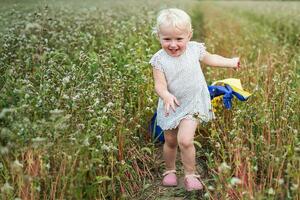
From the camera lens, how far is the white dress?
→ 4598mm

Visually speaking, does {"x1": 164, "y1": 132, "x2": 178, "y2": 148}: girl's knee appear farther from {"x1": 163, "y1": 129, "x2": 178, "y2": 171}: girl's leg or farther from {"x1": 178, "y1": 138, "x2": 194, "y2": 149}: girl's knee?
{"x1": 178, "y1": 138, "x2": 194, "y2": 149}: girl's knee

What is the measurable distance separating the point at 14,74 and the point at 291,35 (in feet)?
24.9

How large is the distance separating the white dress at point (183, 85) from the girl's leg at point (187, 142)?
7 centimetres

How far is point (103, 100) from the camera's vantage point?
183 inches

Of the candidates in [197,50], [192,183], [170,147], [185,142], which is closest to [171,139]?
[170,147]

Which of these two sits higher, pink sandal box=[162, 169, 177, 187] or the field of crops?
the field of crops

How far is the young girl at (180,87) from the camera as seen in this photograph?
14.4ft

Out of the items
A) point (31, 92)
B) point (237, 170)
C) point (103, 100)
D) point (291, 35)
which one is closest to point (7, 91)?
point (31, 92)

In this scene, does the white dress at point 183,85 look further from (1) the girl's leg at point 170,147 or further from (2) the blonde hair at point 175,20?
(2) the blonde hair at point 175,20

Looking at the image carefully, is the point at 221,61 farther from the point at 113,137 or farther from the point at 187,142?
the point at 113,137

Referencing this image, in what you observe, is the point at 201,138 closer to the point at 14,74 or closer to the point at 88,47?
the point at 14,74

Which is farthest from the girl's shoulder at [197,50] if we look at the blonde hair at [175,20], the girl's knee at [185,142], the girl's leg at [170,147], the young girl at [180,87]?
the girl's knee at [185,142]

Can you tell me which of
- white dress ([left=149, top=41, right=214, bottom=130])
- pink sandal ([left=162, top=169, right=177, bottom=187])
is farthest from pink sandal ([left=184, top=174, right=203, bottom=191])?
white dress ([left=149, top=41, right=214, bottom=130])

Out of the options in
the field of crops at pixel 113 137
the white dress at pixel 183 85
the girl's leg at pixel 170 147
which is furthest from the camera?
the girl's leg at pixel 170 147
